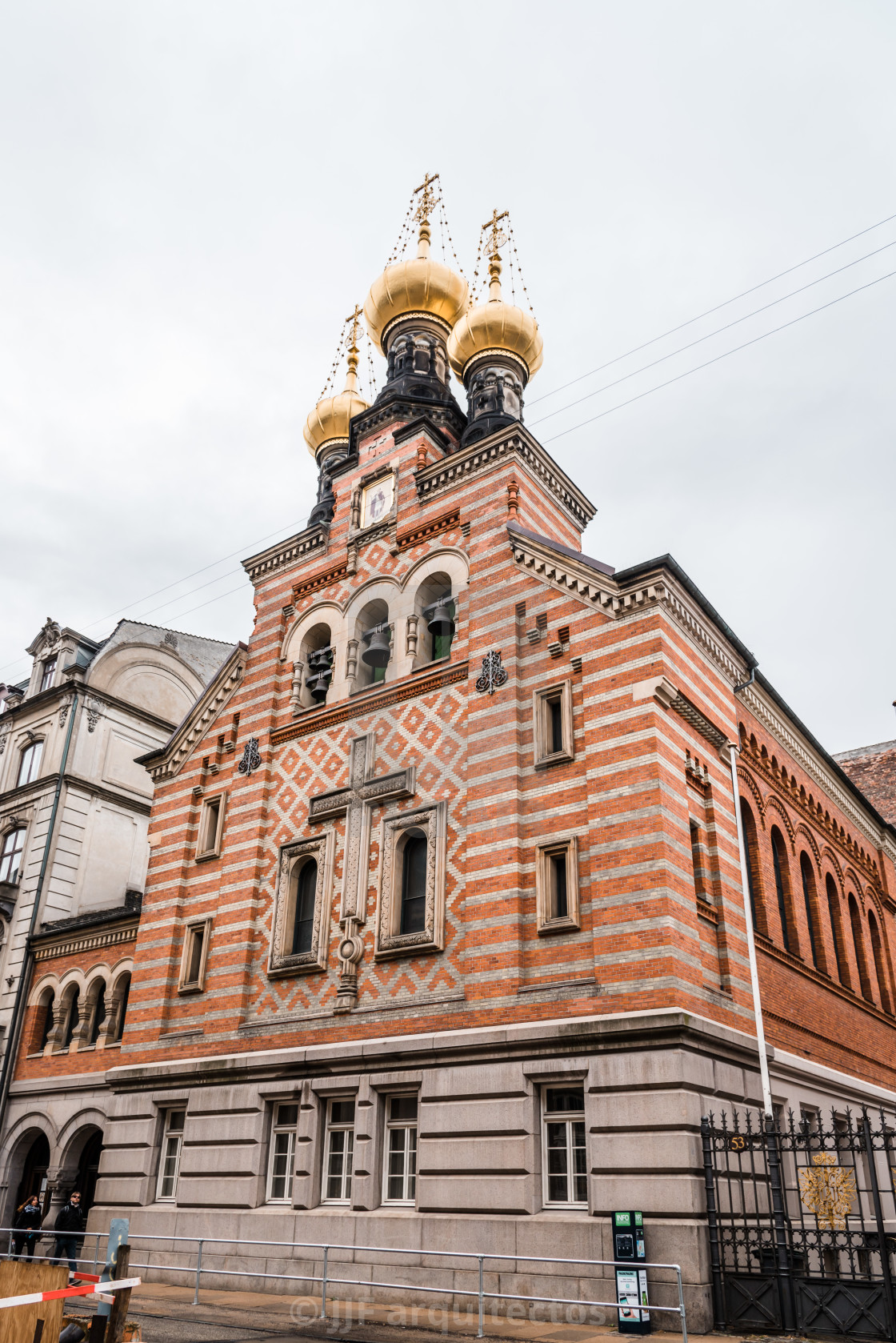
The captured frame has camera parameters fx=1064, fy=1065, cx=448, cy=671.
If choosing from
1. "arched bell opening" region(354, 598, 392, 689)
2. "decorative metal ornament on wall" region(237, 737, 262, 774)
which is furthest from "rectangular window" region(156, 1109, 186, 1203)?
"arched bell opening" region(354, 598, 392, 689)

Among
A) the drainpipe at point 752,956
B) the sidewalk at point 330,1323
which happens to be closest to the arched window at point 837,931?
the drainpipe at point 752,956

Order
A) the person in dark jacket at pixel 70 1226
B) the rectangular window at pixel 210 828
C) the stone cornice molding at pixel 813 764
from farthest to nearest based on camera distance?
the rectangular window at pixel 210 828 → the stone cornice molding at pixel 813 764 → the person in dark jacket at pixel 70 1226

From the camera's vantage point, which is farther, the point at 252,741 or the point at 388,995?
the point at 252,741

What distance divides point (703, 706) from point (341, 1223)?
10.7m

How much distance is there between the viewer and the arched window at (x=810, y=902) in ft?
79.9

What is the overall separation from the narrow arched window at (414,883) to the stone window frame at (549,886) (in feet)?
8.72

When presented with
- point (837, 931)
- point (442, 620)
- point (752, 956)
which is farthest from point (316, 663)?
point (837, 931)

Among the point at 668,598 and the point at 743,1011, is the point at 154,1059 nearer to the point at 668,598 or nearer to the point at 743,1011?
the point at 743,1011

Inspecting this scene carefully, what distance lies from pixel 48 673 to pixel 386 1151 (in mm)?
21936

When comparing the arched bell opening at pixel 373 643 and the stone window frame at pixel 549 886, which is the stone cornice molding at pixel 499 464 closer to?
the arched bell opening at pixel 373 643

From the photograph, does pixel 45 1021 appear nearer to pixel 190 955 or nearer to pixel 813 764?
pixel 190 955

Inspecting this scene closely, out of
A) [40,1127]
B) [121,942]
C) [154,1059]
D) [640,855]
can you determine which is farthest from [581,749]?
[40,1127]

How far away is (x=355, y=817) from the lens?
20859 mm

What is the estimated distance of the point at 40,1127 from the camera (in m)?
27.0
